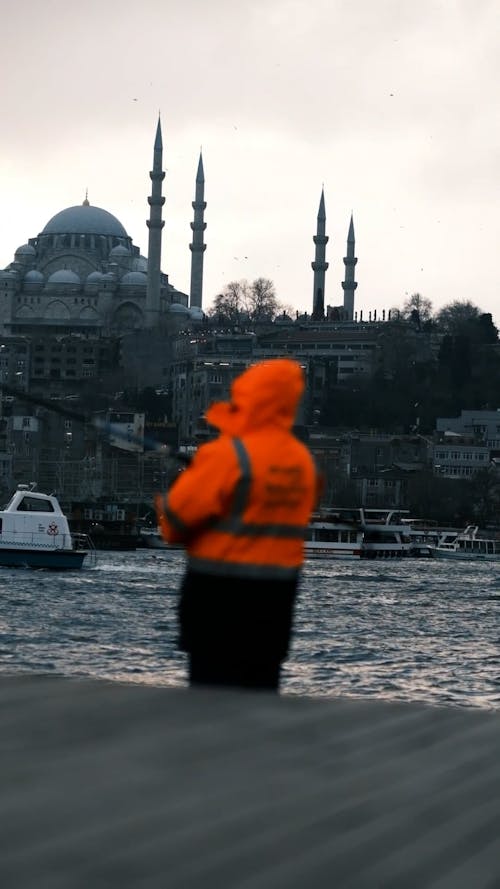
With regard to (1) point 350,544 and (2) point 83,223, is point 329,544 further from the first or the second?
(2) point 83,223

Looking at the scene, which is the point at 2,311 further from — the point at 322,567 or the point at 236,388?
the point at 236,388

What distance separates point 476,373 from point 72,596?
5822 cm

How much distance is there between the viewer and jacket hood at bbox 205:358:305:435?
262 centimetres

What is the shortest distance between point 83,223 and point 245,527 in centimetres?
9903

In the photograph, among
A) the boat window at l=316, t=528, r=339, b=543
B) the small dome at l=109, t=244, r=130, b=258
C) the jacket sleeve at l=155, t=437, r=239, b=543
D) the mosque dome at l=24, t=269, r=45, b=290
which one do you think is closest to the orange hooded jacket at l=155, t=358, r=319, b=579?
the jacket sleeve at l=155, t=437, r=239, b=543

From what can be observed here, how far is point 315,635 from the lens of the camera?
13672 mm

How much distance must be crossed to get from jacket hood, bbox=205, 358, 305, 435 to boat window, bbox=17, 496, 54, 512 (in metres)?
22.3

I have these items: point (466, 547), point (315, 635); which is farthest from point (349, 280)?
point (315, 635)

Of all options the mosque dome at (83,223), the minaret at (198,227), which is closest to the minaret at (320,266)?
the minaret at (198,227)

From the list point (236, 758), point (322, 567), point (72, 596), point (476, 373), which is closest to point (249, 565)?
point (236, 758)

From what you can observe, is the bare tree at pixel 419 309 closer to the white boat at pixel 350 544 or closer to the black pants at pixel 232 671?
the white boat at pixel 350 544

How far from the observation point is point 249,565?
2754 millimetres

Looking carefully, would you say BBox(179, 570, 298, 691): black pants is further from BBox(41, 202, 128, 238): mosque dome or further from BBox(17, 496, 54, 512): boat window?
BBox(41, 202, 128, 238): mosque dome

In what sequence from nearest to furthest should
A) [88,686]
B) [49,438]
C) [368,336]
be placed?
[88,686]
[49,438]
[368,336]
